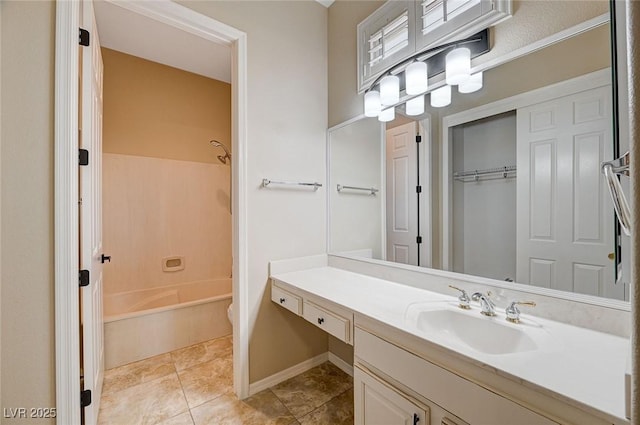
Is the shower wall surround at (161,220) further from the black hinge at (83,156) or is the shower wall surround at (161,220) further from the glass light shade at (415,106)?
the glass light shade at (415,106)

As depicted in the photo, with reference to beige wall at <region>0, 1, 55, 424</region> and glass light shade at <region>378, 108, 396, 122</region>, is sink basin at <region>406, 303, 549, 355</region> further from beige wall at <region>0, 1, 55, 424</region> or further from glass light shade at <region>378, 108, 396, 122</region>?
beige wall at <region>0, 1, 55, 424</region>

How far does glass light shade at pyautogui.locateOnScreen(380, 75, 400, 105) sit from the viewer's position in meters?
1.68

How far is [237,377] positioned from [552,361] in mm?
1707

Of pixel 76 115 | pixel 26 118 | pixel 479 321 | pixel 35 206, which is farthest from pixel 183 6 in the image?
pixel 479 321

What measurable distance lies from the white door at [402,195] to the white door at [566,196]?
0.54 metres

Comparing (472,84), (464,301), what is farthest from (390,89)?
(464,301)

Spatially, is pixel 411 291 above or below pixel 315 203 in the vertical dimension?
below

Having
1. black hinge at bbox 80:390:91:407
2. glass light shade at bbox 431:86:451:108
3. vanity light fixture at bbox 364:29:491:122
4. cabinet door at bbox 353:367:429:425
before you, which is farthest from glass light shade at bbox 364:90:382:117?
black hinge at bbox 80:390:91:407

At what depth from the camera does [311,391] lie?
1.85 meters

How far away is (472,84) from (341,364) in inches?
81.3

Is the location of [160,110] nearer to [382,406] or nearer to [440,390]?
[382,406]

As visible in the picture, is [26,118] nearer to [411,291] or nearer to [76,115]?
[76,115]

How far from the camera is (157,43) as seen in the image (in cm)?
253

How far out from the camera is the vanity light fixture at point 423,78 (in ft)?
4.43
